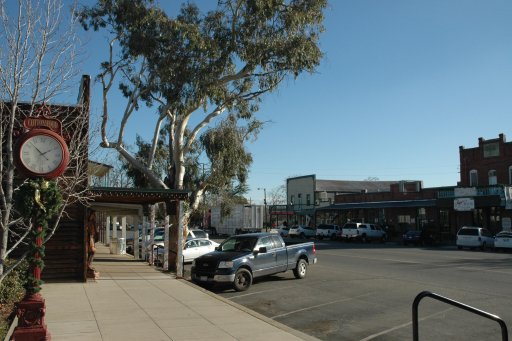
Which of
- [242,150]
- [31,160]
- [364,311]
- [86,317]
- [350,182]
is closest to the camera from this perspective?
[31,160]

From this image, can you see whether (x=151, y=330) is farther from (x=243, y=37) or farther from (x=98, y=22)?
(x=98, y=22)

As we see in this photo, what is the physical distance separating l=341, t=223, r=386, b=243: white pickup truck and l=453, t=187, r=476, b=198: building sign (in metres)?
8.11

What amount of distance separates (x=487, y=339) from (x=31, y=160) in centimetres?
787

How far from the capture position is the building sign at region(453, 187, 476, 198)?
1713 inches

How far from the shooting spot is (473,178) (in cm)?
4766

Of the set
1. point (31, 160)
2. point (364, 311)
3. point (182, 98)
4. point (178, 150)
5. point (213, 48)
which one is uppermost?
point (213, 48)

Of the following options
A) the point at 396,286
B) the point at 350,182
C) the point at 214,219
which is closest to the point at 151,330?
the point at 396,286

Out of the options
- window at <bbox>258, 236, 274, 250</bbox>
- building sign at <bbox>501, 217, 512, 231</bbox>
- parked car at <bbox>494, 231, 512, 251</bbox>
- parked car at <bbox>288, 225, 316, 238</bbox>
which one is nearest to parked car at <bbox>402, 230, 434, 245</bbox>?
building sign at <bbox>501, 217, 512, 231</bbox>

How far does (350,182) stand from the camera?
85.1 m

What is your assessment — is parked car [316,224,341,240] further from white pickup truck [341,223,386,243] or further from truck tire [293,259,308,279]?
truck tire [293,259,308,279]

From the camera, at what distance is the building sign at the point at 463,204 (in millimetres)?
43312

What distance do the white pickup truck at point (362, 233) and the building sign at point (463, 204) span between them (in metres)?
7.58

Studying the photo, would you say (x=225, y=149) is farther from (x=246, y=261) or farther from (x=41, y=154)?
(x=41, y=154)

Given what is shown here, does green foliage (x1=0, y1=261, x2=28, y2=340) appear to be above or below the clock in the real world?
below
